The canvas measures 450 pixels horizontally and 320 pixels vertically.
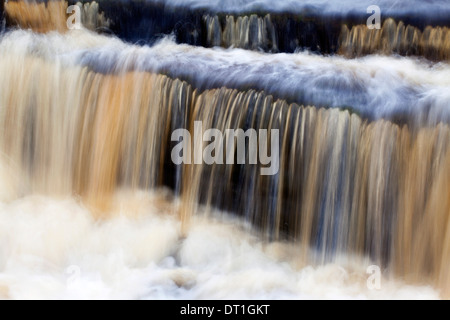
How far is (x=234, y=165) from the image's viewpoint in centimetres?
453

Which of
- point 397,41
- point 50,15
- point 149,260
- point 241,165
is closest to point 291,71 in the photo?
point 241,165

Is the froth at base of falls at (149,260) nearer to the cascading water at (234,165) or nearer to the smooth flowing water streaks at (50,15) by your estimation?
the cascading water at (234,165)

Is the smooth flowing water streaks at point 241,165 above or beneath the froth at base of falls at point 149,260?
above

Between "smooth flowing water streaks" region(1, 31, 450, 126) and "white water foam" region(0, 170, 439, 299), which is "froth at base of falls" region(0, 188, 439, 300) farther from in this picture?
"smooth flowing water streaks" region(1, 31, 450, 126)

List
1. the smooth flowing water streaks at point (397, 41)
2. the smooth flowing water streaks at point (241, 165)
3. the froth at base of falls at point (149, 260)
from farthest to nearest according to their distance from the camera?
the smooth flowing water streaks at point (397, 41), the froth at base of falls at point (149, 260), the smooth flowing water streaks at point (241, 165)

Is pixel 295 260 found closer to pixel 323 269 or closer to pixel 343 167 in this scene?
pixel 323 269

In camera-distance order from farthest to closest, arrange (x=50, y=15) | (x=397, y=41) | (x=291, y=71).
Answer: (x=50, y=15)
(x=397, y=41)
(x=291, y=71)

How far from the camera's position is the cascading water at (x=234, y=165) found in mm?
4152

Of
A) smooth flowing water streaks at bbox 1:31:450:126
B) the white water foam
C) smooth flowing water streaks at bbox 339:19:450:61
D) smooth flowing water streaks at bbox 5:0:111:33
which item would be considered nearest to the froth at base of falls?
the white water foam

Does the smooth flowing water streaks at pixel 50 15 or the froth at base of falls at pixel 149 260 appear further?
the smooth flowing water streaks at pixel 50 15

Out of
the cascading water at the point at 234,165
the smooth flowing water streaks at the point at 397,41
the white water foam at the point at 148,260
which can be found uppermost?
the smooth flowing water streaks at the point at 397,41

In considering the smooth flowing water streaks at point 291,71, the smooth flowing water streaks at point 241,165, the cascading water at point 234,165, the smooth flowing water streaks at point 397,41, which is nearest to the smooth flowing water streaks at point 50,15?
the cascading water at point 234,165

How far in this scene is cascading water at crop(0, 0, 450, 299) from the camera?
13.6 ft

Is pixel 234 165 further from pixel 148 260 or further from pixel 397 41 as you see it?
pixel 397 41
